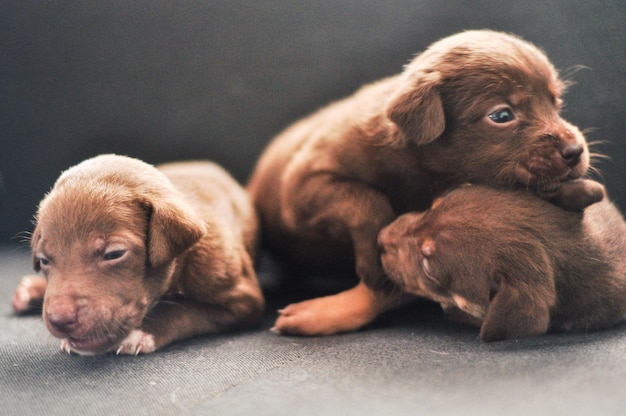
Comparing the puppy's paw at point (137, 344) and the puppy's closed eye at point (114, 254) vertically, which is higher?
the puppy's closed eye at point (114, 254)

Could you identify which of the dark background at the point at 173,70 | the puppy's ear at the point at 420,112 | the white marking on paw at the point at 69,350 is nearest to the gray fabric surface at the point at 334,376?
the white marking on paw at the point at 69,350

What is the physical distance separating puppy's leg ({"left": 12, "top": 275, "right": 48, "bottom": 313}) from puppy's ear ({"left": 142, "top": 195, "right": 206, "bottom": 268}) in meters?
1.25

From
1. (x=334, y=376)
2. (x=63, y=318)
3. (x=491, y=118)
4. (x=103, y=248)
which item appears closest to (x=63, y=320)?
(x=63, y=318)

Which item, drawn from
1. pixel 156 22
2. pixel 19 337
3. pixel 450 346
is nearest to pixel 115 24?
pixel 156 22

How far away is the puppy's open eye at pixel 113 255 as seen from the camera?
3.26 metres

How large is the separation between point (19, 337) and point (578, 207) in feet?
9.98

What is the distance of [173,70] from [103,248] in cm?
236

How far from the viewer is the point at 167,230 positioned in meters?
3.34

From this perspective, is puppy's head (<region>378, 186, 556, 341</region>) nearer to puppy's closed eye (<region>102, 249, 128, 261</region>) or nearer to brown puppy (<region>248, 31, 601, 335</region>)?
brown puppy (<region>248, 31, 601, 335</region>)

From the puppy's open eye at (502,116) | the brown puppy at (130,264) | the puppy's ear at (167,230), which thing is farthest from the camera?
the puppy's open eye at (502,116)

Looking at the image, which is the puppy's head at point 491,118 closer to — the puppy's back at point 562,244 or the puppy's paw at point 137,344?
the puppy's back at point 562,244

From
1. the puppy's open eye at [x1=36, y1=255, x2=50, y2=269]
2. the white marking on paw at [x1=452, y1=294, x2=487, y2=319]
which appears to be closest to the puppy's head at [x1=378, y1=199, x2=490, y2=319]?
the white marking on paw at [x1=452, y1=294, x2=487, y2=319]

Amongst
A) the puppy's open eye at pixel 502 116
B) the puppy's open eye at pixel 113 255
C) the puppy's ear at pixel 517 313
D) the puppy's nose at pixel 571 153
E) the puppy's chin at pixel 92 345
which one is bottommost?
the puppy's chin at pixel 92 345

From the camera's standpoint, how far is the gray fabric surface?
2592 mm
